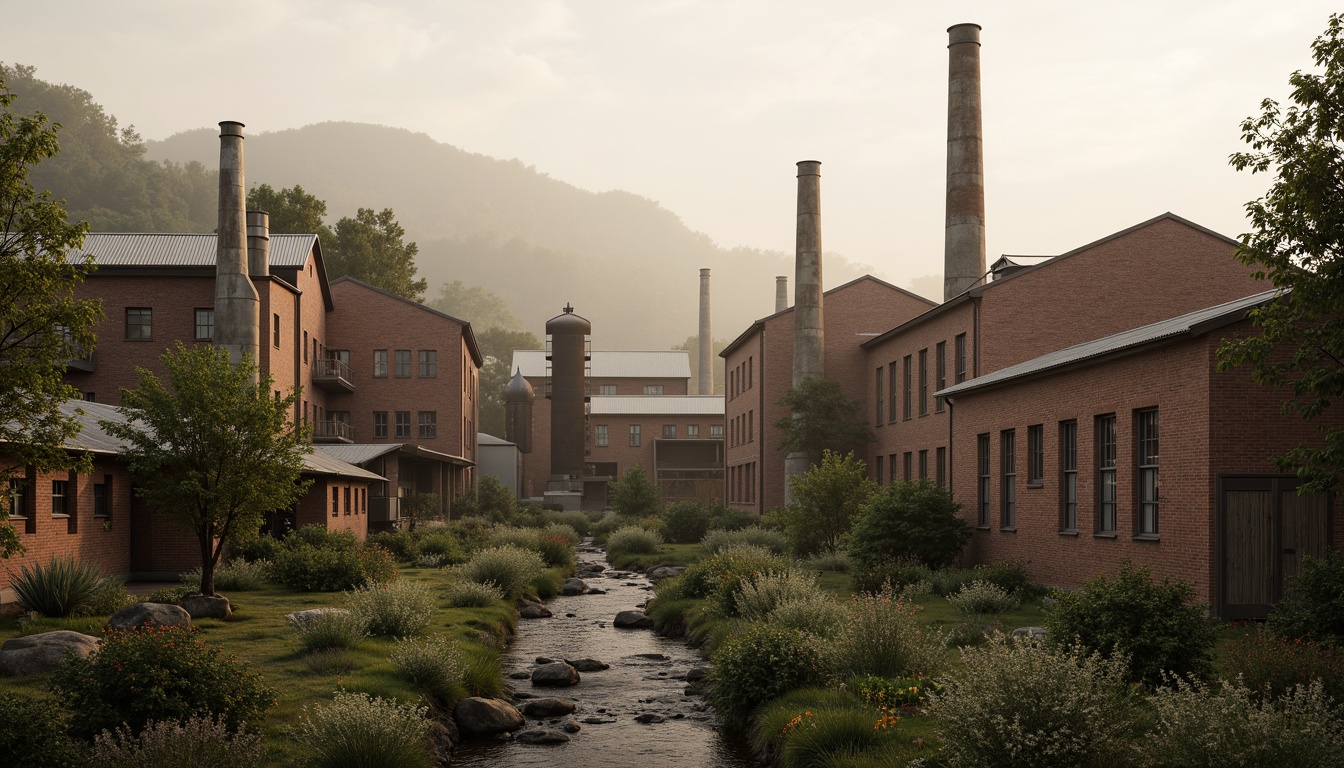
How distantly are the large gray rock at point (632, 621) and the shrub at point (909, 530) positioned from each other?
5.57 m

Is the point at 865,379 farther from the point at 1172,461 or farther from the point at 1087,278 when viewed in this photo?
the point at 1172,461

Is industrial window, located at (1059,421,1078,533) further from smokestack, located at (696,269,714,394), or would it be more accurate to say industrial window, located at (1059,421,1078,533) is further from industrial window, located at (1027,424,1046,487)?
smokestack, located at (696,269,714,394)

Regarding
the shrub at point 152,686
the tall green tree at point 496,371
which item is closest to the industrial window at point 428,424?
the tall green tree at point 496,371

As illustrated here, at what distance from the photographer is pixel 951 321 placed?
32.8 metres

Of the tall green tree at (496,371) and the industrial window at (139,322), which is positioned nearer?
the industrial window at (139,322)

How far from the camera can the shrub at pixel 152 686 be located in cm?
997

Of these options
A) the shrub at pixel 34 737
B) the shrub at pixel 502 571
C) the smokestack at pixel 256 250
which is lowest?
the shrub at pixel 502 571

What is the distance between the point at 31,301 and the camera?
37.3 ft

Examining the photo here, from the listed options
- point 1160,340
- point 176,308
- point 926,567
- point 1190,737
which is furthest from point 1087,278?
point 176,308

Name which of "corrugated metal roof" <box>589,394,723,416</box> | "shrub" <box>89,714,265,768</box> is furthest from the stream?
"corrugated metal roof" <box>589,394,723,416</box>

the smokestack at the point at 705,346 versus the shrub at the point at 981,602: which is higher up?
the smokestack at the point at 705,346

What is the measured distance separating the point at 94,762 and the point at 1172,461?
51.7 ft

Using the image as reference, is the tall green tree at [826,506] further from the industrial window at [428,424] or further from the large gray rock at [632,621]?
the industrial window at [428,424]

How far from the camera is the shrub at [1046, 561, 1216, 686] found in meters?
11.5
